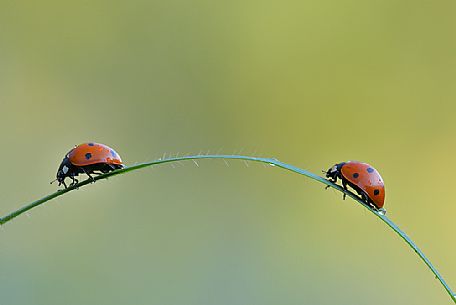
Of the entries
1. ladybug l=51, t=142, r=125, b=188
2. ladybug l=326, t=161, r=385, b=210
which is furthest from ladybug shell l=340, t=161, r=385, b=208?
ladybug l=51, t=142, r=125, b=188

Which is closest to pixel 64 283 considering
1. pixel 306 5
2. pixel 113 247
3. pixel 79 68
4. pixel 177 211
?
pixel 113 247

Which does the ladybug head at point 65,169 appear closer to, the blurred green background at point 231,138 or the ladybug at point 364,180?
the ladybug at point 364,180

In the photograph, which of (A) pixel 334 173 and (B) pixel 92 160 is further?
(A) pixel 334 173

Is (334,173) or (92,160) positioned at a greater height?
(334,173)

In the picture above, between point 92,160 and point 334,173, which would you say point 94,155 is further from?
point 334,173

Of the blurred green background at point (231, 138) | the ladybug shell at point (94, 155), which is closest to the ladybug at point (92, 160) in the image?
the ladybug shell at point (94, 155)

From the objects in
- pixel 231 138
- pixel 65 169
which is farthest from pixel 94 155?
pixel 231 138

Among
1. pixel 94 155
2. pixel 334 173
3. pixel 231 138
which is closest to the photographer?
pixel 94 155

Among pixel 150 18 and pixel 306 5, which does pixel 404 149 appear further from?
pixel 150 18
